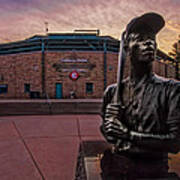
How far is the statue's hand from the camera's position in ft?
4.37

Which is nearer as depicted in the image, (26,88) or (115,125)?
(115,125)

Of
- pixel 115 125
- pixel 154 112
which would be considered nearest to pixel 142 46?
pixel 154 112

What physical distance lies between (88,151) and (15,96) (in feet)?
62.9

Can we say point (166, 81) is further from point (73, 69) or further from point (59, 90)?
point (59, 90)

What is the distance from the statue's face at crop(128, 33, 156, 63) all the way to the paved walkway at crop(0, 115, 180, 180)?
1048mm

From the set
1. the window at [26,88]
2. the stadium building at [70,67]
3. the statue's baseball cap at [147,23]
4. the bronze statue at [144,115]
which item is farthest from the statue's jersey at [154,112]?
the window at [26,88]

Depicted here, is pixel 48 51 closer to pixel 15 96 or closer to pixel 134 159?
pixel 15 96

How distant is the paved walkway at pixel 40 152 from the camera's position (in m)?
2.35

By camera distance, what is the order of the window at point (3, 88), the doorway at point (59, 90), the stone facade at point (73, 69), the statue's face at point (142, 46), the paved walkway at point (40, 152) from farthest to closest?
the window at point (3, 88), the doorway at point (59, 90), the stone facade at point (73, 69), the paved walkway at point (40, 152), the statue's face at point (142, 46)

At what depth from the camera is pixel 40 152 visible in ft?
10.3

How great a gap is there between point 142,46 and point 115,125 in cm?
69

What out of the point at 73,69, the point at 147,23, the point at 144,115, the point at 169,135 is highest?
the point at 73,69

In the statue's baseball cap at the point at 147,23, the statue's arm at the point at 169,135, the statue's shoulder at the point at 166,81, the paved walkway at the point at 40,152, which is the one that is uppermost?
the statue's baseball cap at the point at 147,23

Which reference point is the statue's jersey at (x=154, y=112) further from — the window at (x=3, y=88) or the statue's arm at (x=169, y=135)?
the window at (x=3, y=88)
